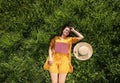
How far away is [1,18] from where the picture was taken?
11.1m

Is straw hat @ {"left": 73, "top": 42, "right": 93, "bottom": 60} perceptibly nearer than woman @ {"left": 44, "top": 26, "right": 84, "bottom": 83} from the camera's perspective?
No

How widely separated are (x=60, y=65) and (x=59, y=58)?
194 mm

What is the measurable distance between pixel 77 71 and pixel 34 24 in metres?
1.65

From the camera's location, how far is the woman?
891cm

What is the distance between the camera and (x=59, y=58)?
9.07 meters

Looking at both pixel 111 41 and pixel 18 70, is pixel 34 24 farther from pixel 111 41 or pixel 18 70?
pixel 111 41

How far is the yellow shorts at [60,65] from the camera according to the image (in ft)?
29.2

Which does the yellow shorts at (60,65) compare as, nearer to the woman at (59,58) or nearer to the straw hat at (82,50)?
the woman at (59,58)

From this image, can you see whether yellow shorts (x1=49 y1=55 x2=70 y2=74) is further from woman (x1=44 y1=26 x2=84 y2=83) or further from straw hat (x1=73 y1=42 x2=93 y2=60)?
straw hat (x1=73 y1=42 x2=93 y2=60)

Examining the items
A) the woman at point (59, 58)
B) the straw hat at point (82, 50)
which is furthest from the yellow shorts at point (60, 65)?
the straw hat at point (82, 50)

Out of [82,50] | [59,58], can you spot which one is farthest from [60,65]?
[82,50]

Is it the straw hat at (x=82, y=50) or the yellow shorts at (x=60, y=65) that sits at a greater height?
the straw hat at (x=82, y=50)

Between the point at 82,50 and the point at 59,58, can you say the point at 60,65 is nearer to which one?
the point at 59,58

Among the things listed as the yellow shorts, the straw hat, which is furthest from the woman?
the straw hat
